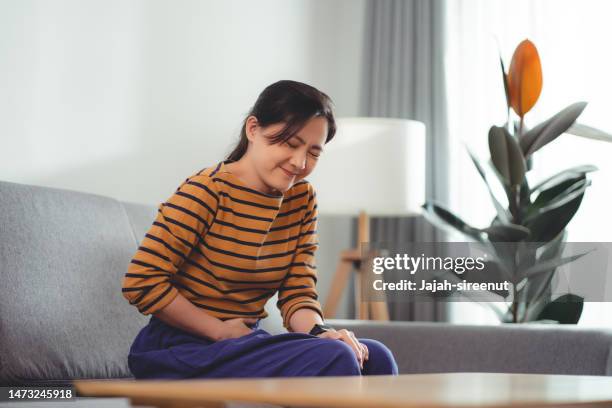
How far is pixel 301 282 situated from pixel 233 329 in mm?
211

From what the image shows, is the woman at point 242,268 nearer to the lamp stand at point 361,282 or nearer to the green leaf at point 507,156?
the green leaf at point 507,156

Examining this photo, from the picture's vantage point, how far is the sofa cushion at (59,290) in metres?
1.62

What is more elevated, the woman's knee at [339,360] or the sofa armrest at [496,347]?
the woman's knee at [339,360]

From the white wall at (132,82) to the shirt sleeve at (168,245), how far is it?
0.92 meters

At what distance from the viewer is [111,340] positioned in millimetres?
1814

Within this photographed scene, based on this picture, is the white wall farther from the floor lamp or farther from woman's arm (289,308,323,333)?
woman's arm (289,308,323,333)

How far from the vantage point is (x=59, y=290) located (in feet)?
5.71

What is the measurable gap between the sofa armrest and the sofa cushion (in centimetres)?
67

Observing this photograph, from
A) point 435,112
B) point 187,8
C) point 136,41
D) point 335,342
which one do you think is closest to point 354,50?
point 435,112

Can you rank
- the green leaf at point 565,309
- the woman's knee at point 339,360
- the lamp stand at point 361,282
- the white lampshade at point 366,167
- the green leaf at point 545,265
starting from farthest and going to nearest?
the lamp stand at point 361,282
the white lampshade at point 366,167
the green leaf at point 565,309
the green leaf at point 545,265
the woman's knee at point 339,360

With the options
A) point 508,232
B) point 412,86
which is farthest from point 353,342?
point 412,86

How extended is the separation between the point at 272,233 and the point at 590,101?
1.88 m

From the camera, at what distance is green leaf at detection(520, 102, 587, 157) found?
2.67m

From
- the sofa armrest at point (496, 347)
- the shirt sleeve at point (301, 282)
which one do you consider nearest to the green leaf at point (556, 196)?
the sofa armrest at point (496, 347)
